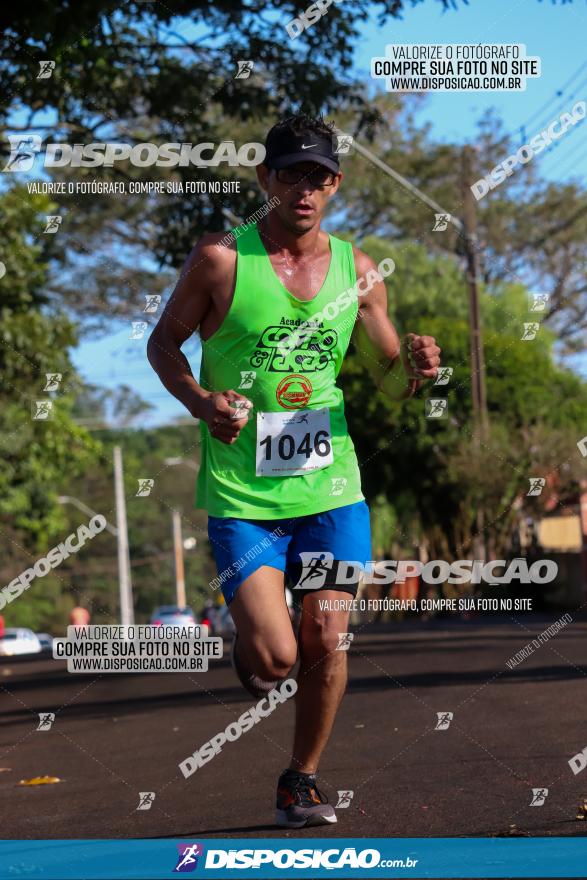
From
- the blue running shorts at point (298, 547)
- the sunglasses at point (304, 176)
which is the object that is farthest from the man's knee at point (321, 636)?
the sunglasses at point (304, 176)

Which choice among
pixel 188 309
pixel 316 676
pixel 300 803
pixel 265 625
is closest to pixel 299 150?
pixel 188 309

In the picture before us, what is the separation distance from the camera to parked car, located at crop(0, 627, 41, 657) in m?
38.4

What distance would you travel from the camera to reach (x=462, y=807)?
5305 mm

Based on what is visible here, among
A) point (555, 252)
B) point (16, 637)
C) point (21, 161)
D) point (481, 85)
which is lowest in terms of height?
point (16, 637)

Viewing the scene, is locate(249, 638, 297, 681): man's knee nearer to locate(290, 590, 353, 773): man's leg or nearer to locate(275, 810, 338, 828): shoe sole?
locate(290, 590, 353, 773): man's leg

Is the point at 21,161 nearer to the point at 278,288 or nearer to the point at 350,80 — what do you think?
the point at 350,80

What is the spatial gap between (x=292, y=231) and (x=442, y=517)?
93.2ft

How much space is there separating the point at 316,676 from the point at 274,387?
97 cm

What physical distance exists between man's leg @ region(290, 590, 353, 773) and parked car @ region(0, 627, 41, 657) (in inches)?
1308

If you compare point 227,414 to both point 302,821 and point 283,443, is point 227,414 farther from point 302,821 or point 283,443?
point 302,821

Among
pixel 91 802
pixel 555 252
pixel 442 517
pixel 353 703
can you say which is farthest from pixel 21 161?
pixel 555 252

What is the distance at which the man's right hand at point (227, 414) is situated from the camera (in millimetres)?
4598

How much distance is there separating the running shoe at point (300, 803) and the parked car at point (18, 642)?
33250 millimetres

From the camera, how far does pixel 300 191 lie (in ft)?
16.3
